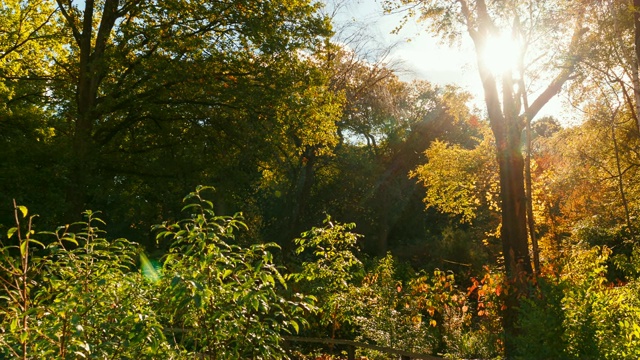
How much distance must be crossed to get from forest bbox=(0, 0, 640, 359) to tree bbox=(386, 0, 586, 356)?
53mm

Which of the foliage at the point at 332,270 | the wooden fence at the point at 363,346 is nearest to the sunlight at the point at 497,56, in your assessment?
the foliage at the point at 332,270

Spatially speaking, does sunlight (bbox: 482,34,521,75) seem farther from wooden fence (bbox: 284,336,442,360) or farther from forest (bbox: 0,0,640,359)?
wooden fence (bbox: 284,336,442,360)

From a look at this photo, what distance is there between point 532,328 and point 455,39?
10900 millimetres

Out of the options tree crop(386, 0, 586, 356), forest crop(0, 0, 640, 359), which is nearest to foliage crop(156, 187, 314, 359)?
forest crop(0, 0, 640, 359)

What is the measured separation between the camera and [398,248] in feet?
108

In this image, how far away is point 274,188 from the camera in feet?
102

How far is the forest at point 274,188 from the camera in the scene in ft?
14.5

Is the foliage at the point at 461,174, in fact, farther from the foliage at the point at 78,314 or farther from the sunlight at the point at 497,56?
the foliage at the point at 78,314

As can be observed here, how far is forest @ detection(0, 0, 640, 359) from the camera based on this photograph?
443 cm

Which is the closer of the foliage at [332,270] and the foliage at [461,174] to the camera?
the foliage at [332,270]

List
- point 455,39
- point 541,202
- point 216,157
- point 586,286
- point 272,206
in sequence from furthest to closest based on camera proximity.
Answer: point 272,206
point 541,202
point 216,157
point 455,39
point 586,286

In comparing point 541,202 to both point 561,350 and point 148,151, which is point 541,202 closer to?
point 148,151

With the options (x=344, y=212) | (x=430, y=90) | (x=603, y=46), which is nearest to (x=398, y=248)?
(x=344, y=212)

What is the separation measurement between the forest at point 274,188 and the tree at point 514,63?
0.05 metres
